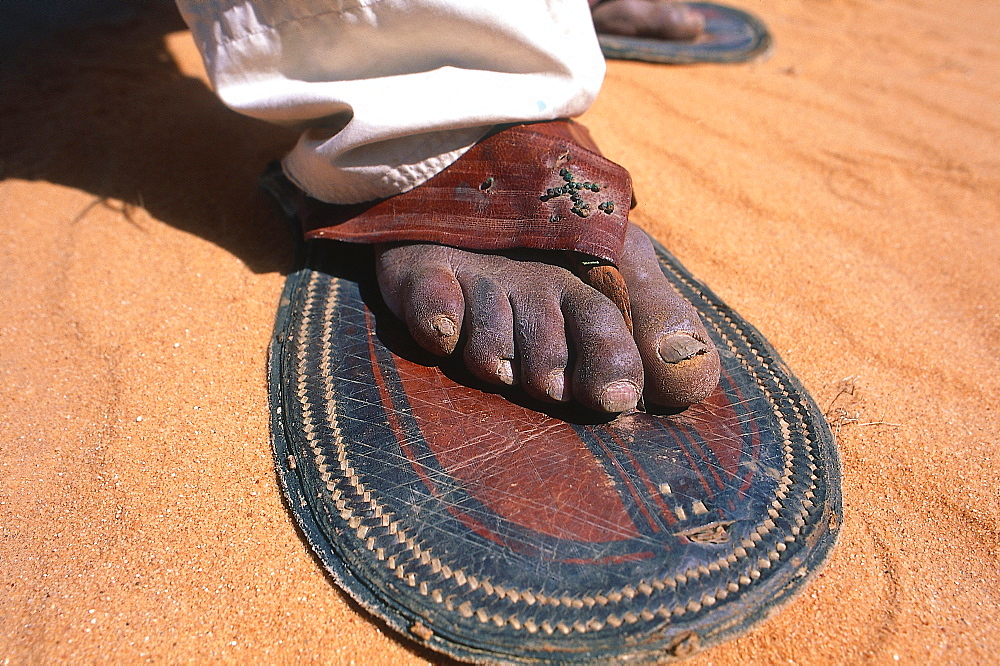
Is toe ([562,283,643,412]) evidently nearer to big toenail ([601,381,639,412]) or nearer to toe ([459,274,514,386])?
big toenail ([601,381,639,412])

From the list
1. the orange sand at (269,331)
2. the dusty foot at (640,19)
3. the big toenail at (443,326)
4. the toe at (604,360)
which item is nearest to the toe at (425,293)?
the big toenail at (443,326)

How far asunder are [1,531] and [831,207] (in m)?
2.37

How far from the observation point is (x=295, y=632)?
3.13ft

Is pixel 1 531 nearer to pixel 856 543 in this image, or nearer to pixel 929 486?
pixel 856 543

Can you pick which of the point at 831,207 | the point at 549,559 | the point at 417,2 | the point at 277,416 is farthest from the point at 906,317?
the point at 277,416

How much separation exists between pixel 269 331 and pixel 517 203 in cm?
63

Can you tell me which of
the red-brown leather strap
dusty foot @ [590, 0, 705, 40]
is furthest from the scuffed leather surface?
dusty foot @ [590, 0, 705, 40]

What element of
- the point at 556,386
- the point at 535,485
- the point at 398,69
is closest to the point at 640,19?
the point at 398,69

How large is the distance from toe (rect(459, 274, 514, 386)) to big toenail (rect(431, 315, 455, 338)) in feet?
0.12

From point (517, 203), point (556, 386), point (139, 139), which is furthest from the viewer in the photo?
point (139, 139)

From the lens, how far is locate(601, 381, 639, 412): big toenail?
1.09 metres

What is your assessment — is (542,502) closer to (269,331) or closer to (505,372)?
(505,372)

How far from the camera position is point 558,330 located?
1196mm

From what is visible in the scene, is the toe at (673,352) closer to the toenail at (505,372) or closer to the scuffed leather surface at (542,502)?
the scuffed leather surface at (542,502)
